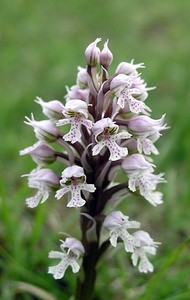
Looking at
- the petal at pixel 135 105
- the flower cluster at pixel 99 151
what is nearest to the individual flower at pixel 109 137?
the flower cluster at pixel 99 151

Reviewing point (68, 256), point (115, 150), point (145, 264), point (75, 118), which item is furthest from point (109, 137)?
point (145, 264)

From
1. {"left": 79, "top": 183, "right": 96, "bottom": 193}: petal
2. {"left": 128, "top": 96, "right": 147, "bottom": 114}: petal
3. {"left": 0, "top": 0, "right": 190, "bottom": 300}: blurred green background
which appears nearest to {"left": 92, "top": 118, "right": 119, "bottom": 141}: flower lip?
{"left": 128, "top": 96, "right": 147, "bottom": 114}: petal

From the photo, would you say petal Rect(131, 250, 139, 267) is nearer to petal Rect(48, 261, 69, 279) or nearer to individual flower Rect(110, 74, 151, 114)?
petal Rect(48, 261, 69, 279)

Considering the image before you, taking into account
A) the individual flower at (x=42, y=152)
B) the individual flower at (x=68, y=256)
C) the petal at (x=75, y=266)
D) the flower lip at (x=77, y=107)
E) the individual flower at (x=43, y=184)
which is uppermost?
the flower lip at (x=77, y=107)

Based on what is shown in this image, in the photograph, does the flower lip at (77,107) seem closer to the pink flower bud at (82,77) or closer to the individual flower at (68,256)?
the pink flower bud at (82,77)

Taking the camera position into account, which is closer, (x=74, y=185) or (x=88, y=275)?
(x=74, y=185)

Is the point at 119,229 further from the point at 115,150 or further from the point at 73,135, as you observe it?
the point at 73,135

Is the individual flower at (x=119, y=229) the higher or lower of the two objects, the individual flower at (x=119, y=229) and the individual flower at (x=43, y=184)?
the lower
